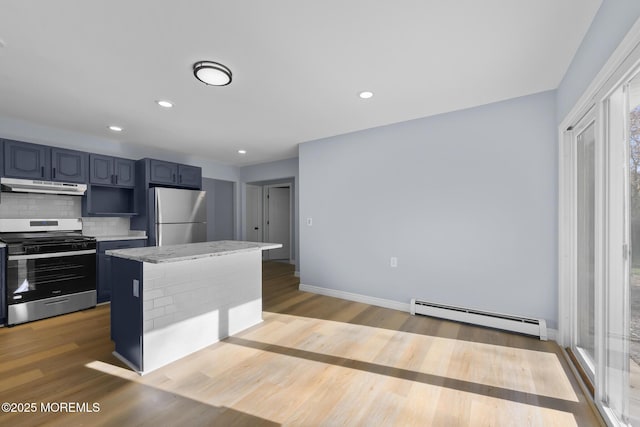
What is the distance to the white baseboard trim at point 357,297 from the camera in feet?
11.4

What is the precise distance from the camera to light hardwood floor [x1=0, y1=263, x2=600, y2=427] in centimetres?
161

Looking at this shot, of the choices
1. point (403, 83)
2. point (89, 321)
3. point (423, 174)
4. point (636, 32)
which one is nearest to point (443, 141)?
point (423, 174)

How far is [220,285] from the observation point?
2.62 meters

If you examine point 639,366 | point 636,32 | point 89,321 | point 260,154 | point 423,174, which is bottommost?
point 89,321

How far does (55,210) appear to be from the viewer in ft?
12.1

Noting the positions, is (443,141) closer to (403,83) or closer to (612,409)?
(403,83)

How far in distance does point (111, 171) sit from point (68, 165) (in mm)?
506

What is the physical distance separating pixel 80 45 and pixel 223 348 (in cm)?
257

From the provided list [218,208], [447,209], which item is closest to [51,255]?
[218,208]

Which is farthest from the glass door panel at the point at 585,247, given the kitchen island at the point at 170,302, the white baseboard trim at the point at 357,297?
the kitchen island at the point at 170,302

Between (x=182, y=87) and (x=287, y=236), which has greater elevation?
(x=182, y=87)

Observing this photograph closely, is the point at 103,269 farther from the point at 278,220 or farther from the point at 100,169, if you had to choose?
the point at 278,220

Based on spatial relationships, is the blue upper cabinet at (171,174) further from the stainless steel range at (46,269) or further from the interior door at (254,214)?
the interior door at (254,214)

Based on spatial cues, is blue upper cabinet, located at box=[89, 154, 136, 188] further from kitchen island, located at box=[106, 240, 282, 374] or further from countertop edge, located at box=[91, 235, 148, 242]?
kitchen island, located at box=[106, 240, 282, 374]
